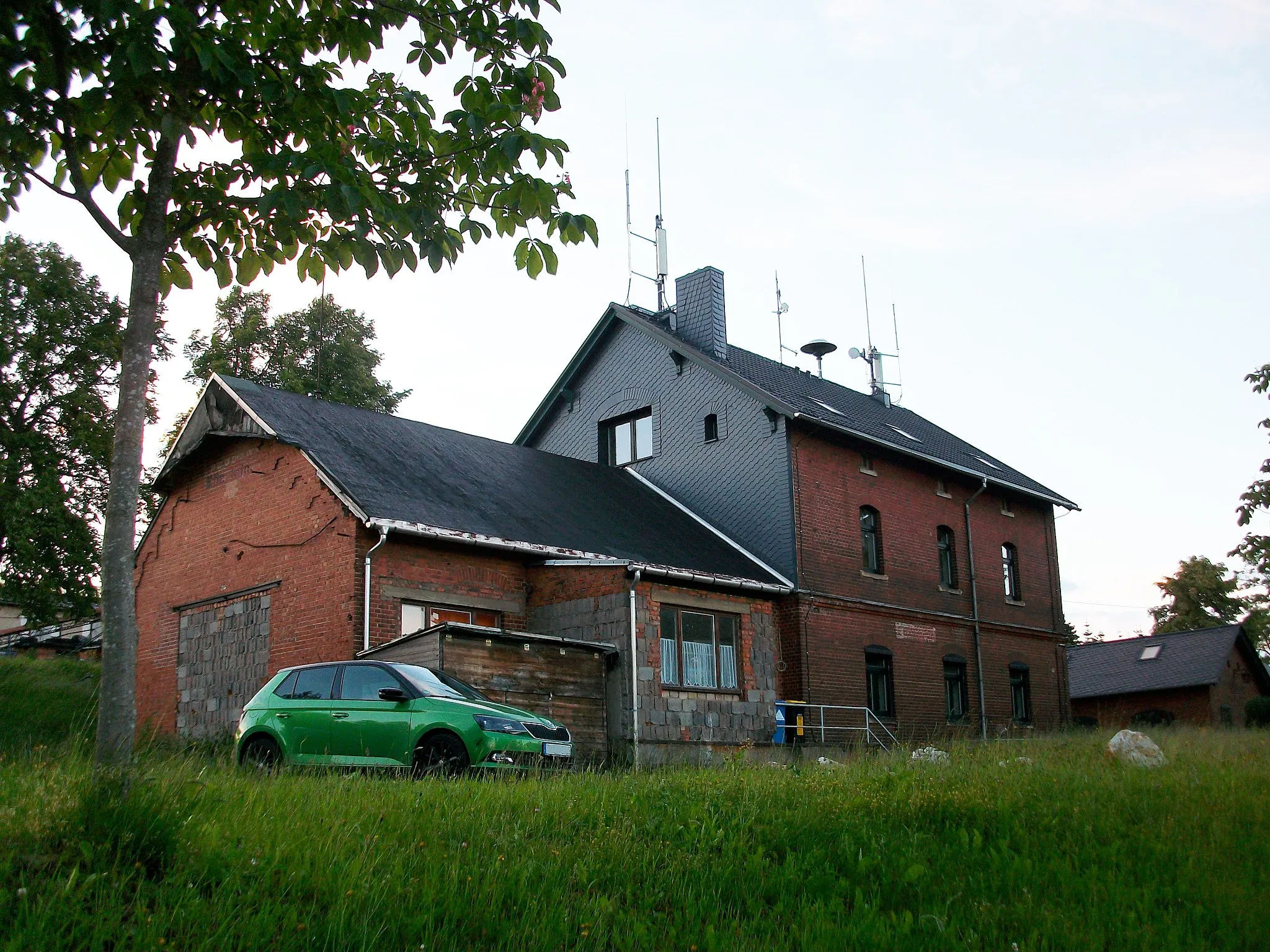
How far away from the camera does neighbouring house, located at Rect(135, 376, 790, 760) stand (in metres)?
17.1

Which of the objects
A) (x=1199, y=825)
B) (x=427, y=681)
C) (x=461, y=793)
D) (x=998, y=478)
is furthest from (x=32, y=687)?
(x=998, y=478)

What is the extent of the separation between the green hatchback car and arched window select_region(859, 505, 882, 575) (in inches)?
539

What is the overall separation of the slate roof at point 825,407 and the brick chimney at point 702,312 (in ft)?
1.39

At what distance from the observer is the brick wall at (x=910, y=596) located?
23.5 meters

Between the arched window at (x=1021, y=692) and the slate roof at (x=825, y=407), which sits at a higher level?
the slate roof at (x=825, y=407)

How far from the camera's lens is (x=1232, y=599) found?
2489 inches

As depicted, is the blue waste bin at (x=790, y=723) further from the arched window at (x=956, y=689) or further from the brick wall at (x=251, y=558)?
the brick wall at (x=251, y=558)

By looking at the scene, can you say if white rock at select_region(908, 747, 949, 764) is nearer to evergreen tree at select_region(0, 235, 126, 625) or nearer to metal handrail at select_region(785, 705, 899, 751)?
metal handrail at select_region(785, 705, 899, 751)

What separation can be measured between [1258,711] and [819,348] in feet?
64.0

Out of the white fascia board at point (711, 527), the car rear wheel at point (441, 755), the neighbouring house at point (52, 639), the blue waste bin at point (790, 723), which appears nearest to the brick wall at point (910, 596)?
the blue waste bin at point (790, 723)

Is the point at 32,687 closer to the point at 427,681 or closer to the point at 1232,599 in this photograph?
the point at 427,681

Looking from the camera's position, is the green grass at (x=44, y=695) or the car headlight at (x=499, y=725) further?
the green grass at (x=44, y=695)

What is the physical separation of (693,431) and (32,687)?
14688 mm

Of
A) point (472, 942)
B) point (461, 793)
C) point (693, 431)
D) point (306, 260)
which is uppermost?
point (693, 431)
